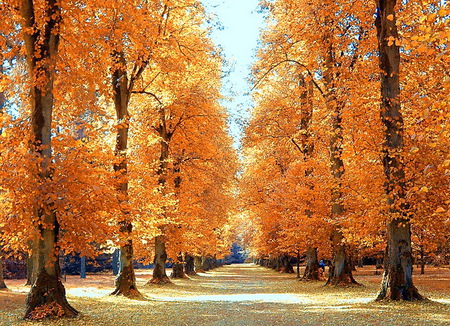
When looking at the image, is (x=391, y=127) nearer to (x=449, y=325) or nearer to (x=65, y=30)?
(x=449, y=325)

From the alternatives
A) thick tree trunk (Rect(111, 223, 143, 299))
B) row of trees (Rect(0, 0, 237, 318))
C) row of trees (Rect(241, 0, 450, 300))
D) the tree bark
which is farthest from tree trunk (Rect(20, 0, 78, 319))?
the tree bark

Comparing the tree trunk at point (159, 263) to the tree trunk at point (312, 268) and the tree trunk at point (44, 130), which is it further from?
the tree trunk at point (44, 130)

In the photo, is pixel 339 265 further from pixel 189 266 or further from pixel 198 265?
pixel 198 265

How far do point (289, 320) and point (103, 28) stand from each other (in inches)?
318

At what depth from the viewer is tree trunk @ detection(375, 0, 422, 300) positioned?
12616 mm

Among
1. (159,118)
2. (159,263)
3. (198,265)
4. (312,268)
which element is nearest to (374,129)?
(159,118)

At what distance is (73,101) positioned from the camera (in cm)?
1281

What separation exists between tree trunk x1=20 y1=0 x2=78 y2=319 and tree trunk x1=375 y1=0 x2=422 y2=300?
8180 mm

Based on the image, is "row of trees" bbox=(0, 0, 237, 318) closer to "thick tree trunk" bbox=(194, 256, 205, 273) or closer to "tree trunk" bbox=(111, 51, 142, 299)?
"tree trunk" bbox=(111, 51, 142, 299)

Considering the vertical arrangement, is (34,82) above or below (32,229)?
above

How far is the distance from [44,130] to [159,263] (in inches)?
652

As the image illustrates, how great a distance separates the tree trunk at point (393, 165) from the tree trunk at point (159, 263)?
48.4 feet

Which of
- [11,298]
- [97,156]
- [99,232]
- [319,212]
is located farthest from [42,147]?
[319,212]

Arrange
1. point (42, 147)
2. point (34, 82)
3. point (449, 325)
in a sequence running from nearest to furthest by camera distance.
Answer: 1. point (449, 325)
2. point (42, 147)
3. point (34, 82)
